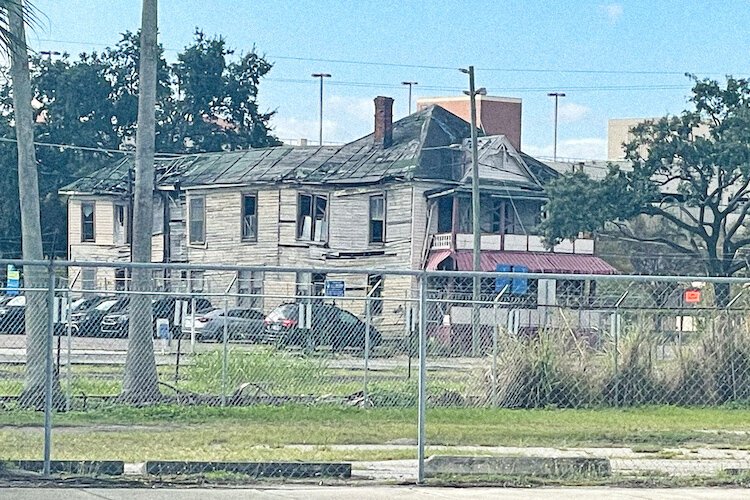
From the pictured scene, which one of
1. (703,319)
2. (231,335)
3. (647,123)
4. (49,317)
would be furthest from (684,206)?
(49,317)

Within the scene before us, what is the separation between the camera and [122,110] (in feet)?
210

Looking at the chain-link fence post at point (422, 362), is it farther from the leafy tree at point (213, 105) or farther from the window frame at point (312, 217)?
the leafy tree at point (213, 105)

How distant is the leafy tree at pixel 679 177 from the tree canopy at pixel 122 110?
2382 cm

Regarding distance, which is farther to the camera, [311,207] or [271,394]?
[311,207]

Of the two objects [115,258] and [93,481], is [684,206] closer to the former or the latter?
[115,258]

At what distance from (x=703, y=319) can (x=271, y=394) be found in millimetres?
7050

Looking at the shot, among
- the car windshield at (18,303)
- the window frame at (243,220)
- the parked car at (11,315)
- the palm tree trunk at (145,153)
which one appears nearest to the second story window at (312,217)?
the window frame at (243,220)

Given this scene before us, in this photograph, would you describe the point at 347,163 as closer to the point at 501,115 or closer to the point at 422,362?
the point at 501,115

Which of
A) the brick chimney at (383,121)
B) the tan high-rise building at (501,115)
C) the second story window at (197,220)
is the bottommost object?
the second story window at (197,220)

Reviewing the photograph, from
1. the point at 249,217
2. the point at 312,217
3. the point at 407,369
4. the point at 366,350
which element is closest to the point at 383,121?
the point at 312,217

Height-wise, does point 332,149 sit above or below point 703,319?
above

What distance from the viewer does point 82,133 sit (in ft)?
205

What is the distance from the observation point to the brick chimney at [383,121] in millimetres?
48450

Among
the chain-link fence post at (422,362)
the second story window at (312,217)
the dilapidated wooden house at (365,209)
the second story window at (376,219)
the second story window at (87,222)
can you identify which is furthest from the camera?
the second story window at (87,222)
